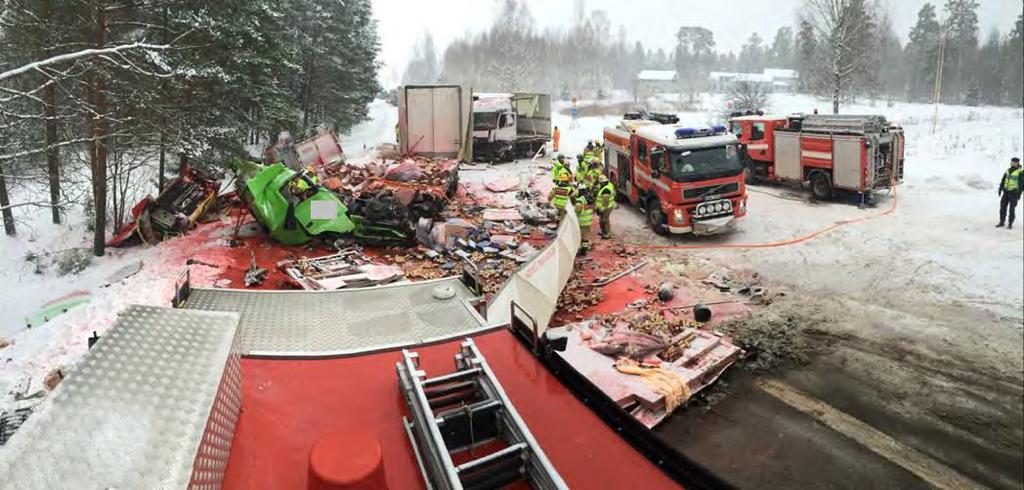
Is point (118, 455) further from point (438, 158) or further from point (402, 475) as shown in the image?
point (438, 158)

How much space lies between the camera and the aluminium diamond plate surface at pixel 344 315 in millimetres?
4160

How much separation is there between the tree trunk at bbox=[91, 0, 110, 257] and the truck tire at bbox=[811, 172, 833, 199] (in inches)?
655

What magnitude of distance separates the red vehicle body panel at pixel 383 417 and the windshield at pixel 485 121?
18.7 m

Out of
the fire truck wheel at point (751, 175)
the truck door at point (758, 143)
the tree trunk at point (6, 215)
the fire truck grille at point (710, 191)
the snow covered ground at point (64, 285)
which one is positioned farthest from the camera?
the fire truck wheel at point (751, 175)

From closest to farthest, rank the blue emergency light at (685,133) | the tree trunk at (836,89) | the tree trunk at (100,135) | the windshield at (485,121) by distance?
the tree trunk at (100,135) → the blue emergency light at (685,133) → the windshield at (485,121) → the tree trunk at (836,89)

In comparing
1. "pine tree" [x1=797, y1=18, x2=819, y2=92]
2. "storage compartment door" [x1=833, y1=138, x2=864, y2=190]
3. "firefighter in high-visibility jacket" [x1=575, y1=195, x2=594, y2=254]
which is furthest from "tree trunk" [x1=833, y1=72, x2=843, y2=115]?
"firefighter in high-visibility jacket" [x1=575, y1=195, x2=594, y2=254]

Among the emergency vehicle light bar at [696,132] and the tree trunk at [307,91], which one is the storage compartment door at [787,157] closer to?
the emergency vehicle light bar at [696,132]

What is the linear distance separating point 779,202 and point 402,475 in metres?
15.7

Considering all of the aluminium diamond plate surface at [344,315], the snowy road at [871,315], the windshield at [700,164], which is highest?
the windshield at [700,164]

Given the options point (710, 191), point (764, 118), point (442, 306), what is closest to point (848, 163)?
point (764, 118)

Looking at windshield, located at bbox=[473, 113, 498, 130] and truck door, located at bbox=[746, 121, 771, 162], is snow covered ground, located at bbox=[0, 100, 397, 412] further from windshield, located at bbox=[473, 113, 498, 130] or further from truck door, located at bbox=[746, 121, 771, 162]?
truck door, located at bbox=[746, 121, 771, 162]

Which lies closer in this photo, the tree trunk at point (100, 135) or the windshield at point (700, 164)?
the tree trunk at point (100, 135)

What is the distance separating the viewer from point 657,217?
12.5m

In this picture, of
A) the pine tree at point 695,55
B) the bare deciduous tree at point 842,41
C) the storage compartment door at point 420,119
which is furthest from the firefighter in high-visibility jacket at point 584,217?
the pine tree at point 695,55
